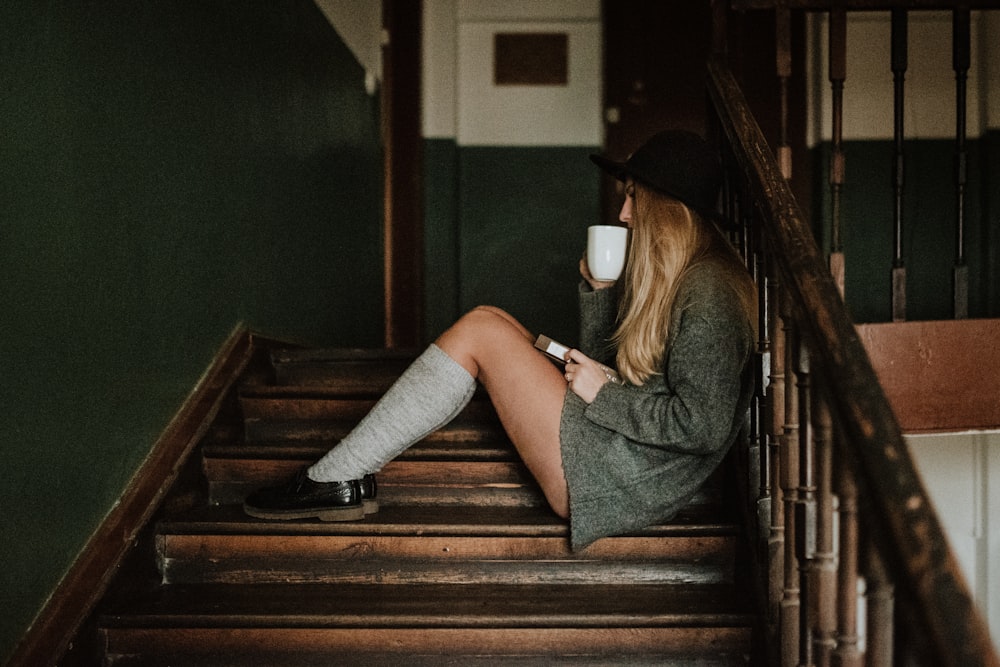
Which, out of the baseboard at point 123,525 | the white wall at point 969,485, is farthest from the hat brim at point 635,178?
the white wall at point 969,485

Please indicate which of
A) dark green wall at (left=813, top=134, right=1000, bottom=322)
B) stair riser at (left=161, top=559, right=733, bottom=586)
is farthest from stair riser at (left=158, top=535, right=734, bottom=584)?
dark green wall at (left=813, top=134, right=1000, bottom=322)

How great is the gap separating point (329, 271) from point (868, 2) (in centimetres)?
204

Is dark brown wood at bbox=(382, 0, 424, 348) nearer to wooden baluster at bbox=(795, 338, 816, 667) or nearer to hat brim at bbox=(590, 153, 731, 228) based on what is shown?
hat brim at bbox=(590, 153, 731, 228)

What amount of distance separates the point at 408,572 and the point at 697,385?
27.8 inches

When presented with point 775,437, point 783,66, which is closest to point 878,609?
point 775,437

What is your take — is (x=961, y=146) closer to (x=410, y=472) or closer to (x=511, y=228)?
(x=410, y=472)

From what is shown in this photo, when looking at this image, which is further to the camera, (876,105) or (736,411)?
(876,105)

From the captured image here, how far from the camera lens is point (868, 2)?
6.26 ft

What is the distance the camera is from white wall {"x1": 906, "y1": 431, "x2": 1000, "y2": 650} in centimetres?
325

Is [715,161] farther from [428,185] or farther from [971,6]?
[428,185]

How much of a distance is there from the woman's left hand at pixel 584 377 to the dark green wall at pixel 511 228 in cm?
252

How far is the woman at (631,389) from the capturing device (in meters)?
1.45

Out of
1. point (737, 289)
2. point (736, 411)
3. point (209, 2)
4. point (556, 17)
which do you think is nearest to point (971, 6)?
point (737, 289)

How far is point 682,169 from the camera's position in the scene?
156cm
